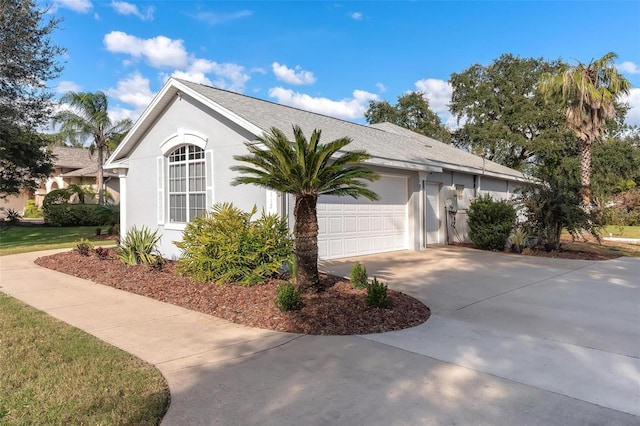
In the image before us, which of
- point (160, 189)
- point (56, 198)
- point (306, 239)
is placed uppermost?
point (56, 198)

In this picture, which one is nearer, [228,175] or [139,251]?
[139,251]

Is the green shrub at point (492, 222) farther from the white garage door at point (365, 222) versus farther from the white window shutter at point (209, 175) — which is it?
the white window shutter at point (209, 175)

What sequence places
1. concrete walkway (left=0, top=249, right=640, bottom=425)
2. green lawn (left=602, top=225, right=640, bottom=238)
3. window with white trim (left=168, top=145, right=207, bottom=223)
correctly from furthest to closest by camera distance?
green lawn (left=602, top=225, right=640, bottom=238) < window with white trim (left=168, top=145, right=207, bottom=223) < concrete walkway (left=0, top=249, right=640, bottom=425)

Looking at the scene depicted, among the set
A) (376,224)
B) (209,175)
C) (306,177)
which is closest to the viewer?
(306,177)

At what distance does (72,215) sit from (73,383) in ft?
83.1

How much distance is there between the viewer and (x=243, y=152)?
10.1 metres

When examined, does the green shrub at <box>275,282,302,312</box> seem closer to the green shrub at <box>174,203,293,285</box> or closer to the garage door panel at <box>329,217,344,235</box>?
the green shrub at <box>174,203,293,285</box>

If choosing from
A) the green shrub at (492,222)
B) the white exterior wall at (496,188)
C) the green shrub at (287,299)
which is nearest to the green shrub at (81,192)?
the white exterior wall at (496,188)

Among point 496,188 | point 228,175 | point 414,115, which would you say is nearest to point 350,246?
point 228,175

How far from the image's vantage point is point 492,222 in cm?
1434

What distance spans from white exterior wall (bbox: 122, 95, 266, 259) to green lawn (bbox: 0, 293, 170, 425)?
17.7 feet

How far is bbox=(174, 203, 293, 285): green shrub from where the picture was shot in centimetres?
804

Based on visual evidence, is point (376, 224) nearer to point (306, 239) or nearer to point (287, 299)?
point (306, 239)

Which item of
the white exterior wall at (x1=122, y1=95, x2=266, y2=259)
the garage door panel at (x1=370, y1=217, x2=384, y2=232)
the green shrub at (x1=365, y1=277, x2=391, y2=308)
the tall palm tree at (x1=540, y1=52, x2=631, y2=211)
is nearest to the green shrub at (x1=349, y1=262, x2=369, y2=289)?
the green shrub at (x1=365, y1=277, x2=391, y2=308)
